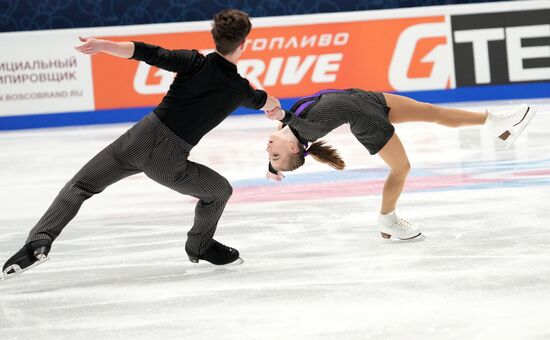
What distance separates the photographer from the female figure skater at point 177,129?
346cm

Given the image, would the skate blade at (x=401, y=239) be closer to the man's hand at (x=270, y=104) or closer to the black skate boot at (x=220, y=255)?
the black skate boot at (x=220, y=255)

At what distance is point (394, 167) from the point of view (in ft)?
13.8

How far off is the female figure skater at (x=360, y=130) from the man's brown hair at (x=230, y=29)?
1.53ft

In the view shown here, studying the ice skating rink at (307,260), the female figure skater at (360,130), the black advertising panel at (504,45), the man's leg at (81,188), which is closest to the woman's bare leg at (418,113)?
the female figure skater at (360,130)

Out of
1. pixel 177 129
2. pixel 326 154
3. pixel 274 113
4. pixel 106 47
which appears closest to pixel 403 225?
pixel 326 154

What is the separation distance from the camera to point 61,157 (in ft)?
26.1

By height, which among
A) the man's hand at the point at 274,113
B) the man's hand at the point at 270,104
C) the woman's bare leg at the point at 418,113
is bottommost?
the woman's bare leg at the point at 418,113

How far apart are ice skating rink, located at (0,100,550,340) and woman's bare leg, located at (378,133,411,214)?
20 centimetres

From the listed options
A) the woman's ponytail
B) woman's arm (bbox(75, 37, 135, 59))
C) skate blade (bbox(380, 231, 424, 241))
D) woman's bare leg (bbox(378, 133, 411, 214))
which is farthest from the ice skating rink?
woman's arm (bbox(75, 37, 135, 59))

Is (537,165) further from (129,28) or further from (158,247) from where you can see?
(129,28)

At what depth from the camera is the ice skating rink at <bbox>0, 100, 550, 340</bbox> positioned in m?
2.87

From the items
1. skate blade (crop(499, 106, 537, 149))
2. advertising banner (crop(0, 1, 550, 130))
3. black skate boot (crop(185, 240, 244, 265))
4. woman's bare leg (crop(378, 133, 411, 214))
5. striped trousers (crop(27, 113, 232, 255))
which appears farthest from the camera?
advertising banner (crop(0, 1, 550, 130))

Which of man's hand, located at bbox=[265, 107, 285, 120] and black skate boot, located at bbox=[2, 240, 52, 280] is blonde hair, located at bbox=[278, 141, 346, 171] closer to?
man's hand, located at bbox=[265, 107, 285, 120]

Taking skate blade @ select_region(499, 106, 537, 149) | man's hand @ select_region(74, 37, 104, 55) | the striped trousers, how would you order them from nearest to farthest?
man's hand @ select_region(74, 37, 104, 55) → the striped trousers → skate blade @ select_region(499, 106, 537, 149)
